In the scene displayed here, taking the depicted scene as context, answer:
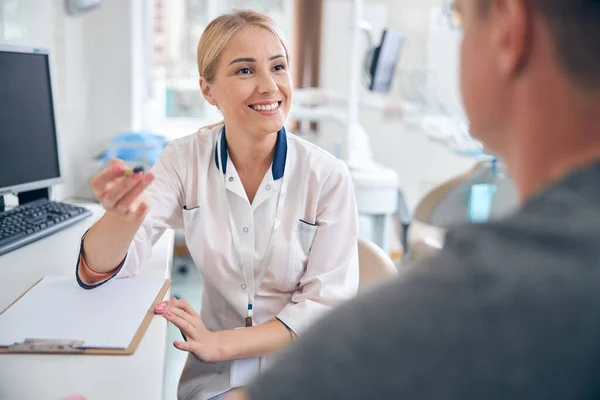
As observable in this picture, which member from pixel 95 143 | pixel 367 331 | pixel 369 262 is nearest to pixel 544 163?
pixel 367 331

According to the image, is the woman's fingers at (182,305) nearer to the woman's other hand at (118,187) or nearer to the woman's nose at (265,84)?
the woman's other hand at (118,187)

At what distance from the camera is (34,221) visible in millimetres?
1573

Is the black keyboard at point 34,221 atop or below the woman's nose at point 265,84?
below

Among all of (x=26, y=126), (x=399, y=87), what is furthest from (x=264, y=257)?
(x=399, y=87)

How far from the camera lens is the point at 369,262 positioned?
1.44 metres

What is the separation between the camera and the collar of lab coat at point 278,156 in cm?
139

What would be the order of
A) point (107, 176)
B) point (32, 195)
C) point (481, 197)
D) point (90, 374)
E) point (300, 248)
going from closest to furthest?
point (90, 374)
point (107, 176)
point (300, 248)
point (32, 195)
point (481, 197)

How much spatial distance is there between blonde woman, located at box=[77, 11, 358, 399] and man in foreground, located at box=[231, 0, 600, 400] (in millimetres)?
890

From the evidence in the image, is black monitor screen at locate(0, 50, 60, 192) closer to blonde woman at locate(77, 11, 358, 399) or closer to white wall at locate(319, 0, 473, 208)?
blonde woman at locate(77, 11, 358, 399)

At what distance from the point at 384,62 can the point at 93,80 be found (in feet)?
5.32

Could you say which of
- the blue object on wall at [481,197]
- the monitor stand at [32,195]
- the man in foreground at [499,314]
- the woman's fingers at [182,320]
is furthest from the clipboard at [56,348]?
the blue object on wall at [481,197]

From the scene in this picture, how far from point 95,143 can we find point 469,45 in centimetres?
322

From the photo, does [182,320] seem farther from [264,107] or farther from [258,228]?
[264,107]

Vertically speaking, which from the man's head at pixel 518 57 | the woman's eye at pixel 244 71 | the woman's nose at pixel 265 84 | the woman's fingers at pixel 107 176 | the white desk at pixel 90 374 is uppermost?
the man's head at pixel 518 57
